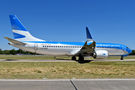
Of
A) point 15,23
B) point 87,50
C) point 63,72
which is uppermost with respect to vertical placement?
point 15,23

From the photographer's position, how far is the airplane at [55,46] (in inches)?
828

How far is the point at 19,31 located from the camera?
72.2 ft

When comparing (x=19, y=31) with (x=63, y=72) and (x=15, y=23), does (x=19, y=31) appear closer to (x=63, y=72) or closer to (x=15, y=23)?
→ (x=15, y=23)

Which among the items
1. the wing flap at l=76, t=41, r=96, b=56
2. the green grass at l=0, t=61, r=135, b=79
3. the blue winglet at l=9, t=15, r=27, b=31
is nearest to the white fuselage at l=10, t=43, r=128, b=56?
the wing flap at l=76, t=41, r=96, b=56

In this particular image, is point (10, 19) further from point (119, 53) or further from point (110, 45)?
point (119, 53)

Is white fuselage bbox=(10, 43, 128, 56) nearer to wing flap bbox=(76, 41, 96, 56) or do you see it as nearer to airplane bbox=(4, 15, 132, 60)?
airplane bbox=(4, 15, 132, 60)

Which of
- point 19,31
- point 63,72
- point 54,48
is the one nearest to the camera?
point 63,72

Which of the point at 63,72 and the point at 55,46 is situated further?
the point at 55,46

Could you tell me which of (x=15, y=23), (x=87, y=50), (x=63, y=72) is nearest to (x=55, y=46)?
(x=87, y=50)

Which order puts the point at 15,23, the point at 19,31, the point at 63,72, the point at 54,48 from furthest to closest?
the point at 54,48 → the point at 19,31 → the point at 15,23 → the point at 63,72

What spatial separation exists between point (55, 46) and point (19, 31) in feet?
22.4

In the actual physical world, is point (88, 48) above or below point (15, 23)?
below

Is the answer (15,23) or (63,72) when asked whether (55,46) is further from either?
(63,72)

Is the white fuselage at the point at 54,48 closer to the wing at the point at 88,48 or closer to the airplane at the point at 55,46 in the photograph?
the airplane at the point at 55,46
